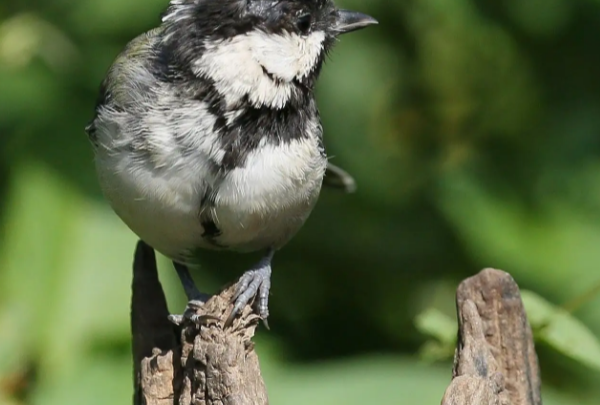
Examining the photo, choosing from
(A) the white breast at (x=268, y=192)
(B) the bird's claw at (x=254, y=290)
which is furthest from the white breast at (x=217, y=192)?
(B) the bird's claw at (x=254, y=290)

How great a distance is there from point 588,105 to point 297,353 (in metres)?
1.51

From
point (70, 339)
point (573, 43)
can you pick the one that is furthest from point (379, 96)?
point (70, 339)

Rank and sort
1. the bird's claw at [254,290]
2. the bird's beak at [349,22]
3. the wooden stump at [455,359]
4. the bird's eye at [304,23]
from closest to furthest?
the wooden stump at [455,359] → the bird's claw at [254,290] → the bird's eye at [304,23] → the bird's beak at [349,22]

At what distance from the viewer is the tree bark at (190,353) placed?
211 cm

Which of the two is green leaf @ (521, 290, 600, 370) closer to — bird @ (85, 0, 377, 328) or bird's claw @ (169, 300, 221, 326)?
bird @ (85, 0, 377, 328)

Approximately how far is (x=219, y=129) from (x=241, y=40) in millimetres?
239

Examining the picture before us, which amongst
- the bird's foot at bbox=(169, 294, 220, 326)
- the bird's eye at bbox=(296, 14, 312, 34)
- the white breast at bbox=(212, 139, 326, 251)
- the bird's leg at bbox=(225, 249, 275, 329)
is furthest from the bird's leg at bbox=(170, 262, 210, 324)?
the bird's eye at bbox=(296, 14, 312, 34)

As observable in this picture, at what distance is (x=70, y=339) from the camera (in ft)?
10.3

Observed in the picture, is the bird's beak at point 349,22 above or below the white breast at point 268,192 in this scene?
above

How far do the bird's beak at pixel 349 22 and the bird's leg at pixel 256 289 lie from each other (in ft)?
2.35

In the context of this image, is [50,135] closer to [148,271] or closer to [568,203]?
[148,271]

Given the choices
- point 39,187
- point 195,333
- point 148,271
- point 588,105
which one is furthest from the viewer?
point 588,105

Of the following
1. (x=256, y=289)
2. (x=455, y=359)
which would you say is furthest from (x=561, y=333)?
(x=256, y=289)

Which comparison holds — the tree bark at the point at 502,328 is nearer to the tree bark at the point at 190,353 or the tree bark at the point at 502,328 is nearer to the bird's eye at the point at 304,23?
the tree bark at the point at 190,353
